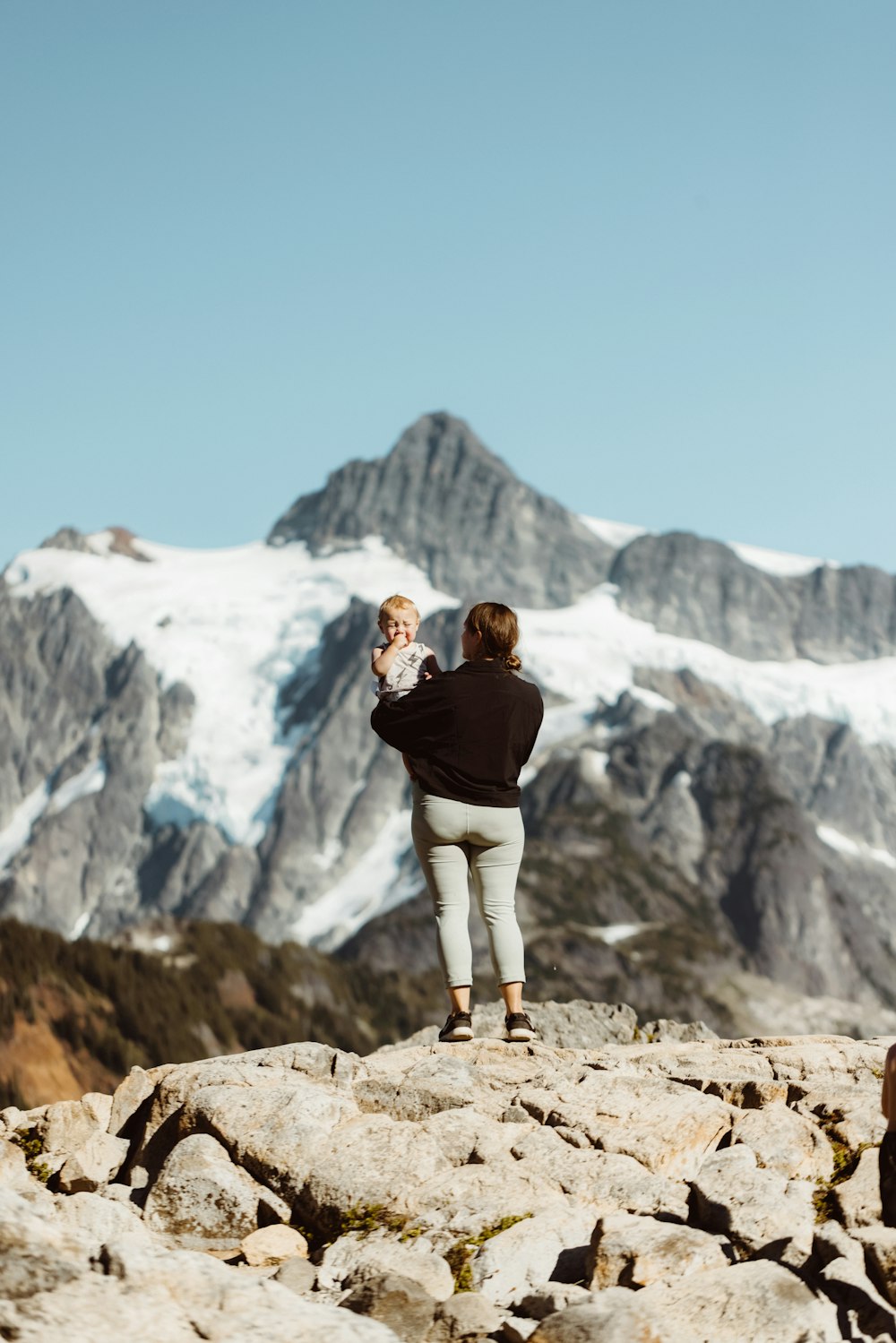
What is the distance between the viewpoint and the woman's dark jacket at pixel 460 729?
1272 centimetres

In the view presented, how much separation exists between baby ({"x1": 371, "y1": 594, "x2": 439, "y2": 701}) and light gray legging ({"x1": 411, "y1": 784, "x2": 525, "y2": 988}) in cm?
86

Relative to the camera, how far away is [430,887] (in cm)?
1296

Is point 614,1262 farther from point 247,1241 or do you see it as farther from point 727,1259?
point 247,1241

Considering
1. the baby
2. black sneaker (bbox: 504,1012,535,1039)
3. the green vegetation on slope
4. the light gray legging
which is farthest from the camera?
the green vegetation on slope

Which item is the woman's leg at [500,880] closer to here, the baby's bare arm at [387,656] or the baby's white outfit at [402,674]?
the baby's white outfit at [402,674]

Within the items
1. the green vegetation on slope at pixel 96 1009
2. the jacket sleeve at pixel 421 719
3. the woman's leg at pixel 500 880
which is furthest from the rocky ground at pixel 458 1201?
the green vegetation on slope at pixel 96 1009

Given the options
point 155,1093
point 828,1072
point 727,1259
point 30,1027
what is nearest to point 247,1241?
point 155,1093

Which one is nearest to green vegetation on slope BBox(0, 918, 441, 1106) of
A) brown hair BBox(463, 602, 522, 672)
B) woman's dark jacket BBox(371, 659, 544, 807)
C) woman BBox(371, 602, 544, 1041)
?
woman BBox(371, 602, 544, 1041)

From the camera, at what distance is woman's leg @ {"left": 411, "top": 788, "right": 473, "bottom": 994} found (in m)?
12.8

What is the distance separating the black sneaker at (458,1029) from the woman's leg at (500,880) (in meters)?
0.39

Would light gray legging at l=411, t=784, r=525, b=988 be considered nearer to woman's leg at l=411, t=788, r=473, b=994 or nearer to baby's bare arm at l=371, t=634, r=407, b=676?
woman's leg at l=411, t=788, r=473, b=994

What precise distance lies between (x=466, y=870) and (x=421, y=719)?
1.44 metres

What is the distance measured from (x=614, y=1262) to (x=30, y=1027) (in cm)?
15784

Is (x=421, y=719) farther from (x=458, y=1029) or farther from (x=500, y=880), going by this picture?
(x=458, y=1029)
